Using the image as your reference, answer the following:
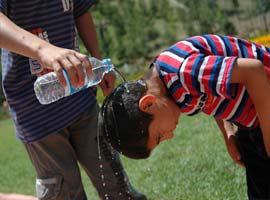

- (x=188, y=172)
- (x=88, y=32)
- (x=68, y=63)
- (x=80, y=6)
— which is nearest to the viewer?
(x=68, y=63)

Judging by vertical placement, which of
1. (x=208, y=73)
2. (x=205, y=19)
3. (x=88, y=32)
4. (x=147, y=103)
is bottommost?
(x=205, y=19)

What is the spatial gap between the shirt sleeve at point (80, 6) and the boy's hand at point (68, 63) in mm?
1428

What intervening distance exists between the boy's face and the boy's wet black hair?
0.9 inches

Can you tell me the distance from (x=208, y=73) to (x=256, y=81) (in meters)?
0.18

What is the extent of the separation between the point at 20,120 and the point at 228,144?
3.70 ft

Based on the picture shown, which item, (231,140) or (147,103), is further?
(231,140)

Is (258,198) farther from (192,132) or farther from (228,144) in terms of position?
(192,132)

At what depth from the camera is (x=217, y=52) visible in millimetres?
2438

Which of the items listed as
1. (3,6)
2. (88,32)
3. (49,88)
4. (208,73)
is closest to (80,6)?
(88,32)

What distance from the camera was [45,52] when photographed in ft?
7.15

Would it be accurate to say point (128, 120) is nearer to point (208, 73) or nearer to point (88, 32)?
point (208, 73)

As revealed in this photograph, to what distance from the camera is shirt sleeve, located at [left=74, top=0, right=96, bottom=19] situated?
3.54m

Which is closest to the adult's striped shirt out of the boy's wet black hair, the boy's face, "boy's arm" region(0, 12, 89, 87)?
"boy's arm" region(0, 12, 89, 87)

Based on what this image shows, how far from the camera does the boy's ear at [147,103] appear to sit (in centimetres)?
237
